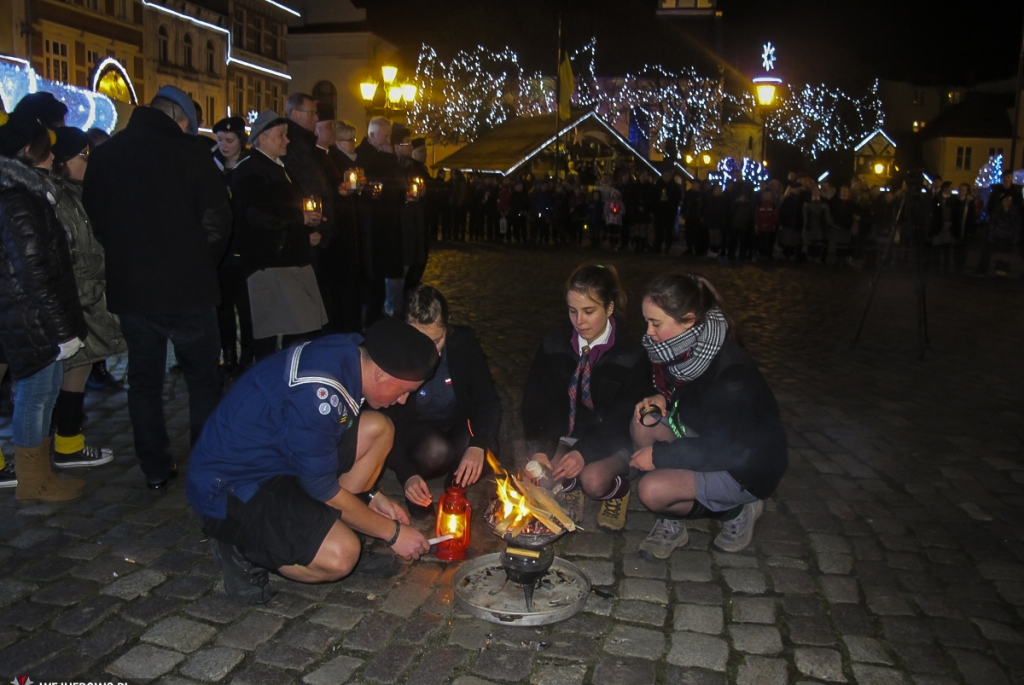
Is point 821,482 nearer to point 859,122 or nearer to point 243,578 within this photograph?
point 243,578

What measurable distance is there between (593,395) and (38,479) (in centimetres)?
301

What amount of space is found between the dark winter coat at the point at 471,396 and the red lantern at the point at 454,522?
63cm

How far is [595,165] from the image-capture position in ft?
109

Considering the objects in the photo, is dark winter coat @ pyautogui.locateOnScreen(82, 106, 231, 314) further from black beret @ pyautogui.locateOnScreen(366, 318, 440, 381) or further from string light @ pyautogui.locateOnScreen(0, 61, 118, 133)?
string light @ pyautogui.locateOnScreen(0, 61, 118, 133)

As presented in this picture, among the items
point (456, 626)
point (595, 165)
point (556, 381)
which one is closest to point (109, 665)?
point (456, 626)

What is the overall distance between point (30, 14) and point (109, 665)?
29006 mm

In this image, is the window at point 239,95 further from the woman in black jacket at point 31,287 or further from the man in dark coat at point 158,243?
the woman in black jacket at point 31,287

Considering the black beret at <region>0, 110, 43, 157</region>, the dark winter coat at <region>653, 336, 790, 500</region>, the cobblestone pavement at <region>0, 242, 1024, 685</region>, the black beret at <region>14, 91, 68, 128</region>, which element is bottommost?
the cobblestone pavement at <region>0, 242, 1024, 685</region>

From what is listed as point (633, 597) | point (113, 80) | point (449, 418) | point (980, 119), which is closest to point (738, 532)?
point (633, 597)

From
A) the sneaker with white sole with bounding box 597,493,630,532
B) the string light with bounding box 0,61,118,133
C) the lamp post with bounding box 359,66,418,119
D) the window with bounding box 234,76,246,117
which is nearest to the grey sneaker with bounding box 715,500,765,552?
the sneaker with white sole with bounding box 597,493,630,532

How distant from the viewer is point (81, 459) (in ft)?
17.8

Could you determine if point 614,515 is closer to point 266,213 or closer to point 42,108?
point 266,213

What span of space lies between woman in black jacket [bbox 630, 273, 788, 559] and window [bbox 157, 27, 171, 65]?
3619cm

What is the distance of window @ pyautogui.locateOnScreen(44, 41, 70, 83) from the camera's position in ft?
92.6
